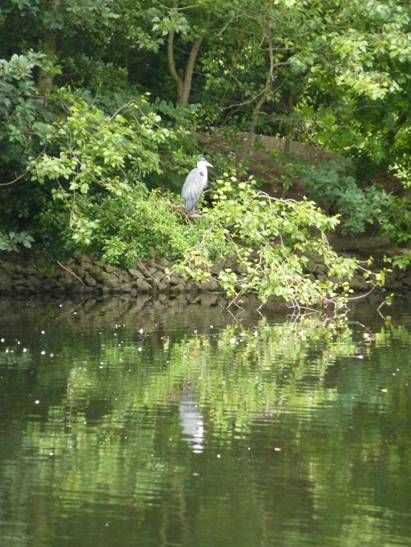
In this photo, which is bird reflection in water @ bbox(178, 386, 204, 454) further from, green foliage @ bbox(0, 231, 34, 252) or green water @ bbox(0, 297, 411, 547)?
green foliage @ bbox(0, 231, 34, 252)

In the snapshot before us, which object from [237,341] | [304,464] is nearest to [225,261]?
[237,341]

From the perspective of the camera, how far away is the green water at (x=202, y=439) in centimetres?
932

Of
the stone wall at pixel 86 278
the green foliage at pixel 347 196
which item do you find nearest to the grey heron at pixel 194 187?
the stone wall at pixel 86 278

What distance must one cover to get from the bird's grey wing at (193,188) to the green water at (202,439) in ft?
12.0

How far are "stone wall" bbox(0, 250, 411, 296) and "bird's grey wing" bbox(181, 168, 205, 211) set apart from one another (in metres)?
3.31

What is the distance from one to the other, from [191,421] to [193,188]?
1090 centimetres

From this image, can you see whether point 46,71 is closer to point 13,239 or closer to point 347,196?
point 13,239

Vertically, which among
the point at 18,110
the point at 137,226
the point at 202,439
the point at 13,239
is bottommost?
the point at 202,439

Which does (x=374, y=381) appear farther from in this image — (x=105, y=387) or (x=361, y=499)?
(x=361, y=499)

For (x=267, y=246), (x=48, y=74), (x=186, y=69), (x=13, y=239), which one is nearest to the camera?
(x=267, y=246)

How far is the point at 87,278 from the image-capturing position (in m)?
27.7

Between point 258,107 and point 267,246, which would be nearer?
point 267,246

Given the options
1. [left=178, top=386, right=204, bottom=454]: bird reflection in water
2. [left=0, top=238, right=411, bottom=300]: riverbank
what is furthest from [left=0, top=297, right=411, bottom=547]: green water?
[left=0, top=238, right=411, bottom=300]: riverbank

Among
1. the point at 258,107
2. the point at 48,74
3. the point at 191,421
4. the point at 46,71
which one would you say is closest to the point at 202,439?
the point at 191,421
